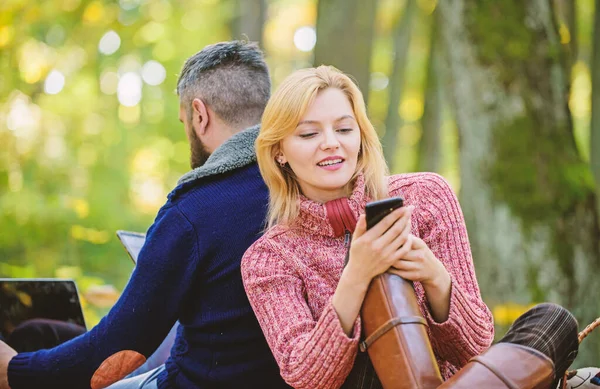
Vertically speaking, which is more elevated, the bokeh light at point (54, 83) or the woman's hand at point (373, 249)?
the bokeh light at point (54, 83)

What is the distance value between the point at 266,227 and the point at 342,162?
0.40 metres

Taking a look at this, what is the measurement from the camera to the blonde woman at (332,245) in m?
2.05

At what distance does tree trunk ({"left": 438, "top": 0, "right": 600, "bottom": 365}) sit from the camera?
4.66 metres

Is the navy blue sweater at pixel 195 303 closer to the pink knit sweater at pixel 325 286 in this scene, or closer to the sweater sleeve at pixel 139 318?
the sweater sleeve at pixel 139 318

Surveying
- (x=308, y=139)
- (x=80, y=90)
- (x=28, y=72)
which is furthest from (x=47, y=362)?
(x=80, y=90)

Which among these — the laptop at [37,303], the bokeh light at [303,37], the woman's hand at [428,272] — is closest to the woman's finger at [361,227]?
the woman's hand at [428,272]

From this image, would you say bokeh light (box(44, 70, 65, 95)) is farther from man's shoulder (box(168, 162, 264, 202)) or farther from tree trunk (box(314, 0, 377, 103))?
man's shoulder (box(168, 162, 264, 202))

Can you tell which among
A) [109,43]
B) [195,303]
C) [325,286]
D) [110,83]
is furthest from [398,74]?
[325,286]

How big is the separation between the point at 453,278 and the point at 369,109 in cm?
293

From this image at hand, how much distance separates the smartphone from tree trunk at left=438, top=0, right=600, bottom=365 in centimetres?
300

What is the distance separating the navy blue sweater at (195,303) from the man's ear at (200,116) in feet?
1.26

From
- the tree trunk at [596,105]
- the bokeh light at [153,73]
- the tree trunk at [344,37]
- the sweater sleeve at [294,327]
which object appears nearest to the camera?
the sweater sleeve at [294,327]

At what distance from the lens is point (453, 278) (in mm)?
2154

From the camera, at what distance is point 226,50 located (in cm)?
308
